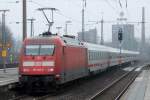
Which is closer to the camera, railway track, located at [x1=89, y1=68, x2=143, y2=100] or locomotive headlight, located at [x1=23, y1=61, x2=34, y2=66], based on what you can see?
railway track, located at [x1=89, y1=68, x2=143, y2=100]

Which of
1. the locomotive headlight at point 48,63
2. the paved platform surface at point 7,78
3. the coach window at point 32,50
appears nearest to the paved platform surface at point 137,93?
the locomotive headlight at point 48,63

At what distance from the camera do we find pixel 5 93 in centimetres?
2366

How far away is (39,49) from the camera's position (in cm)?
2542

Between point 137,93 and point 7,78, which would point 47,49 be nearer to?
point 137,93

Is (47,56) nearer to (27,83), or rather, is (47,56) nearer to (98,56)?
(27,83)

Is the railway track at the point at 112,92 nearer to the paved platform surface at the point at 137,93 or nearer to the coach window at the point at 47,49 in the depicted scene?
the paved platform surface at the point at 137,93

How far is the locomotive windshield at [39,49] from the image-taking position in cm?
2525

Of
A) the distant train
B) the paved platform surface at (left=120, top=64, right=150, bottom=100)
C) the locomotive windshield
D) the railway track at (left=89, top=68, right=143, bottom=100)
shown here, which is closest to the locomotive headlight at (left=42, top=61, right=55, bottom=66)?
the distant train

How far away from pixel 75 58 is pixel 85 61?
4.78 meters

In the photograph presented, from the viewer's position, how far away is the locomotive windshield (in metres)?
25.2

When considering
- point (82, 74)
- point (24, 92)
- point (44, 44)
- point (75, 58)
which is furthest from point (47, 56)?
point (82, 74)

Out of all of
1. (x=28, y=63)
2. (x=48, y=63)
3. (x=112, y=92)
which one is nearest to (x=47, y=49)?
(x=48, y=63)

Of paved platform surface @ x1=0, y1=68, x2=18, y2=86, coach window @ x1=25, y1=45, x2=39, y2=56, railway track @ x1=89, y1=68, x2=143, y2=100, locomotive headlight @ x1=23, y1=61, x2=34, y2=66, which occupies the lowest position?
railway track @ x1=89, y1=68, x2=143, y2=100

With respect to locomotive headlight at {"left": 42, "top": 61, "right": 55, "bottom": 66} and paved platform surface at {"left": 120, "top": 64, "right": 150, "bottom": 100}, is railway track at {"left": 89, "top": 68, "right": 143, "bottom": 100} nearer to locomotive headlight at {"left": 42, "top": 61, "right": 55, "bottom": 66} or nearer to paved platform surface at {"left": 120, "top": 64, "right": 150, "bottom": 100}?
paved platform surface at {"left": 120, "top": 64, "right": 150, "bottom": 100}
